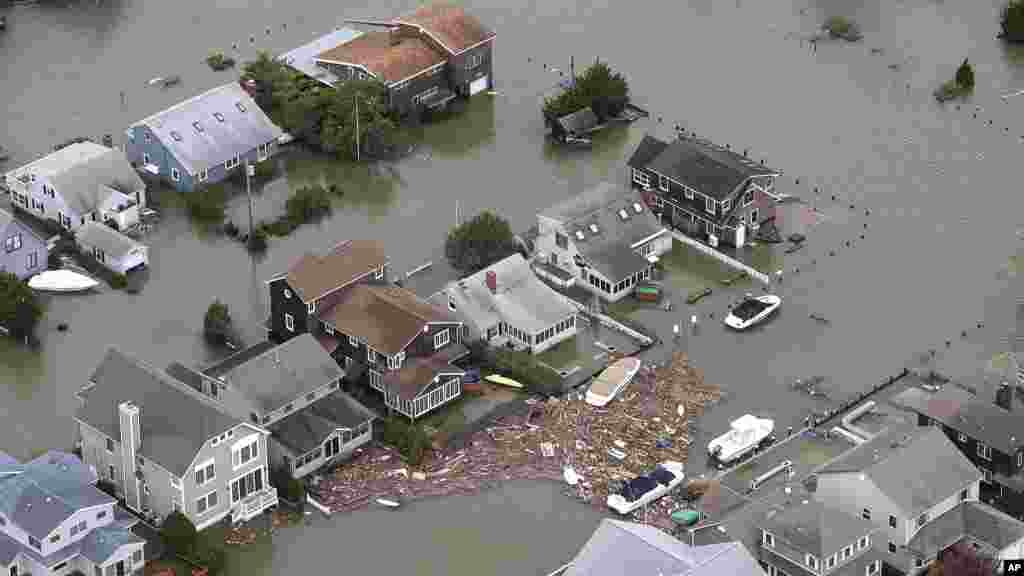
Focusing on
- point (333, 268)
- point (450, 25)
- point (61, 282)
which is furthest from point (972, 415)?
point (450, 25)

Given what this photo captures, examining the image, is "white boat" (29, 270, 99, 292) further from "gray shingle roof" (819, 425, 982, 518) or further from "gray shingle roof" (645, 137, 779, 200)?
"gray shingle roof" (819, 425, 982, 518)

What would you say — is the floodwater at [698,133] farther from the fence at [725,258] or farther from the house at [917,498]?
the house at [917,498]

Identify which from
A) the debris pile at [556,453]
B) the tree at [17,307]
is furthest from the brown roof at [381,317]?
the tree at [17,307]

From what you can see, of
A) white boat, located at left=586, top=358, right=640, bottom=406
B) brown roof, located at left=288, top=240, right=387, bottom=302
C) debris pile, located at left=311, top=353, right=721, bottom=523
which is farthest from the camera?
brown roof, located at left=288, top=240, right=387, bottom=302

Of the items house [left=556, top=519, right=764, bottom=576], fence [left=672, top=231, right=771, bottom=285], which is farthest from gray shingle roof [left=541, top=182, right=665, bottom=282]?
house [left=556, top=519, right=764, bottom=576]

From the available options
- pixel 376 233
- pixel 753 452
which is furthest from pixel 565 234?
pixel 753 452

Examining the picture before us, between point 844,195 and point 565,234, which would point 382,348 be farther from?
point 844,195

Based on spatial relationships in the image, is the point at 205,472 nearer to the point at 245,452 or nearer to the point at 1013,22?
the point at 245,452
